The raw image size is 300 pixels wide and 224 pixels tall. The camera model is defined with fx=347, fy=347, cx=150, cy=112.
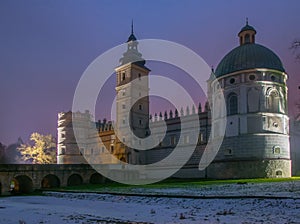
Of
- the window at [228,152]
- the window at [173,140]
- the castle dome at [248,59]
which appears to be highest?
the castle dome at [248,59]

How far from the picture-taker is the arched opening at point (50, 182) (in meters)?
41.2

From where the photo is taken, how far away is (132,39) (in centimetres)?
6044

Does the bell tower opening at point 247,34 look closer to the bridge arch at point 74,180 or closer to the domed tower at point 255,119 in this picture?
the domed tower at point 255,119

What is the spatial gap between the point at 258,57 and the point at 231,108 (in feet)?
22.7

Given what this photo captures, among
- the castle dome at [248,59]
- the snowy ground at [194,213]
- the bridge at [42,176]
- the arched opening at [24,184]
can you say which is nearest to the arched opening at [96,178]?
the bridge at [42,176]

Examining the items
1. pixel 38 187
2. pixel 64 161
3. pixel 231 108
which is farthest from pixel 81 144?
pixel 231 108

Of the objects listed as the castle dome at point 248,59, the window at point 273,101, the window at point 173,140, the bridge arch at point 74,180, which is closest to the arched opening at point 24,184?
the bridge arch at point 74,180

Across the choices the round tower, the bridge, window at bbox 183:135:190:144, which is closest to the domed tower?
window at bbox 183:135:190:144

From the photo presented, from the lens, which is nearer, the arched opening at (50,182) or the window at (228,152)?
the arched opening at (50,182)

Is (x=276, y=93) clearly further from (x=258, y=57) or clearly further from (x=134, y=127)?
(x=134, y=127)

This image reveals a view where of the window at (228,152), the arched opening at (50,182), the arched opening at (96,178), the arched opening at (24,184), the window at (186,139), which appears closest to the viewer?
the arched opening at (24,184)

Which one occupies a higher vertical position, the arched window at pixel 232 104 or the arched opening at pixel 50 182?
the arched window at pixel 232 104

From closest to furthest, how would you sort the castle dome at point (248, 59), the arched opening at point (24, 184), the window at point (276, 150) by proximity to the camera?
the arched opening at point (24, 184), the window at point (276, 150), the castle dome at point (248, 59)

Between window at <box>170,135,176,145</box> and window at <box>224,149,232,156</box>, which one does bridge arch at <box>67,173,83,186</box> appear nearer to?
window at <box>170,135,176,145</box>
